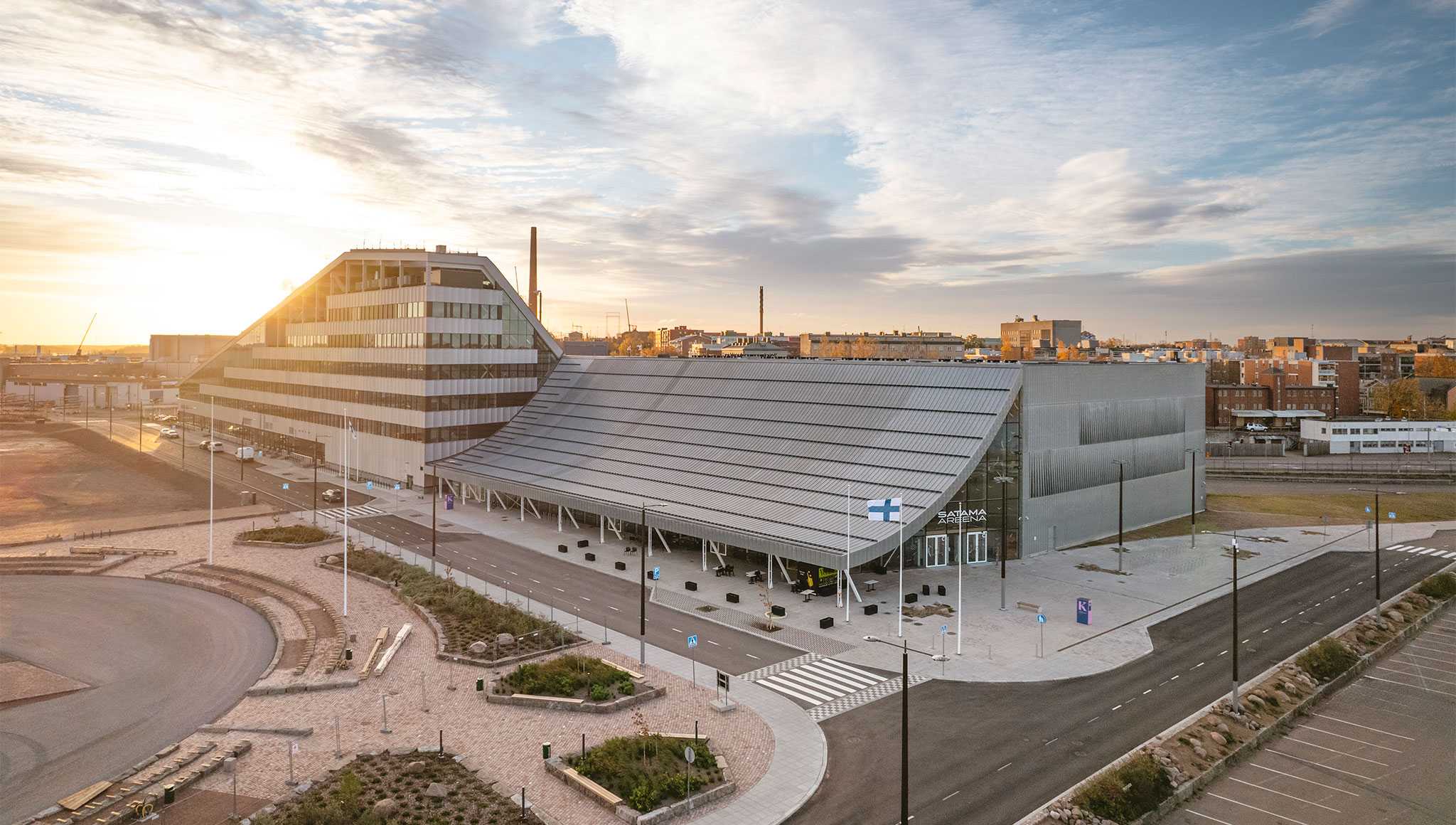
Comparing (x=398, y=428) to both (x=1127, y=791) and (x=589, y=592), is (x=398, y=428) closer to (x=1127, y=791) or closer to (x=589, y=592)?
(x=589, y=592)

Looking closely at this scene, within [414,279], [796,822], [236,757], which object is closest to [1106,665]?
[796,822]

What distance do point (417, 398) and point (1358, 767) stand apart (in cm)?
9025

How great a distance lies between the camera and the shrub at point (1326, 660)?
1614 inches

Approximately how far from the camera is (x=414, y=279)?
326 feet

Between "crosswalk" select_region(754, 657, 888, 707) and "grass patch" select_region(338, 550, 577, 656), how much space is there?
40.6ft

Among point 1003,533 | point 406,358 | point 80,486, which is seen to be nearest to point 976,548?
point 1003,533

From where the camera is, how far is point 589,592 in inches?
2157

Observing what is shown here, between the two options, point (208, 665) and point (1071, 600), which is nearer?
point (208, 665)

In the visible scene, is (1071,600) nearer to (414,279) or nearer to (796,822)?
(796,822)

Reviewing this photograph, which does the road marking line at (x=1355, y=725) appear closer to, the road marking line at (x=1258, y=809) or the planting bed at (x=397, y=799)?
the road marking line at (x=1258, y=809)

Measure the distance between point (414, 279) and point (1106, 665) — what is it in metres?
87.3

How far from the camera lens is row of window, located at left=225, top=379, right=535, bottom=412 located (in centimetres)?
9531

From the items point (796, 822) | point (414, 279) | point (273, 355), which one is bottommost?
point (796, 822)

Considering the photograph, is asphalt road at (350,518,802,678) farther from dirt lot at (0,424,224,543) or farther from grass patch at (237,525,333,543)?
dirt lot at (0,424,224,543)
